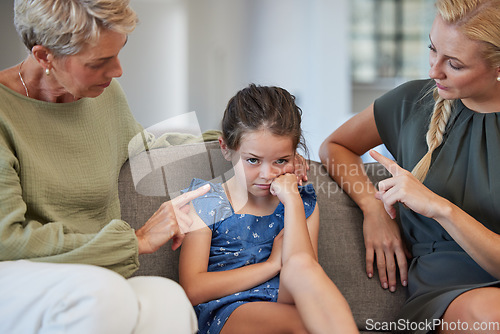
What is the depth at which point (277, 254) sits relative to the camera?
1.36 metres

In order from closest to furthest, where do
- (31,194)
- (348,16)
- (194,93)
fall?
(31,194) → (194,93) → (348,16)

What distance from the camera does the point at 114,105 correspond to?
1489mm

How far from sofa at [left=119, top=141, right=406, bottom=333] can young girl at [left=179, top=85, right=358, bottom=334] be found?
0.08 m

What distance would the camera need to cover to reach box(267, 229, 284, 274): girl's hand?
1342mm

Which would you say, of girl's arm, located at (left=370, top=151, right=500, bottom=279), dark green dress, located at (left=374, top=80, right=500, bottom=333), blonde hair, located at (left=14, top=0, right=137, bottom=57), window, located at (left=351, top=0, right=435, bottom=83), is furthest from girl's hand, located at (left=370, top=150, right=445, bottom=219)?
window, located at (left=351, top=0, right=435, bottom=83)

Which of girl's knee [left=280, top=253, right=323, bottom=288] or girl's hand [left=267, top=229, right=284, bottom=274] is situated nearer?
girl's knee [left=280, top=253, right=323, bottom=288]

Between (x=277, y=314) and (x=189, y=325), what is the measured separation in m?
0.30

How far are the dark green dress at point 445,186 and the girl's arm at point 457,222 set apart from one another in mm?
73

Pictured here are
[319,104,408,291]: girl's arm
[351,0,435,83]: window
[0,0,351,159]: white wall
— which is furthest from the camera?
[351,0,435,83]: window

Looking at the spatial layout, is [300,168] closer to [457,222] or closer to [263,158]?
A: [263,158]

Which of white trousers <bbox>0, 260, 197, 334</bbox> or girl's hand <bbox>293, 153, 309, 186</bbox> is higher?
white trousers <bbox>0, 260, 197, 334</bbox>

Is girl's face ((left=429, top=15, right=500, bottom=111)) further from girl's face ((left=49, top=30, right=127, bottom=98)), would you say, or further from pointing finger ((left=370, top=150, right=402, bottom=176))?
girl's face ((left=49, top=30, right=127, bottom=98))

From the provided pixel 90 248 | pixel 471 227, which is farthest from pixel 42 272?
pixel 471 227

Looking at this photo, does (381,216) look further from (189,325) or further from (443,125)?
(189,325)
